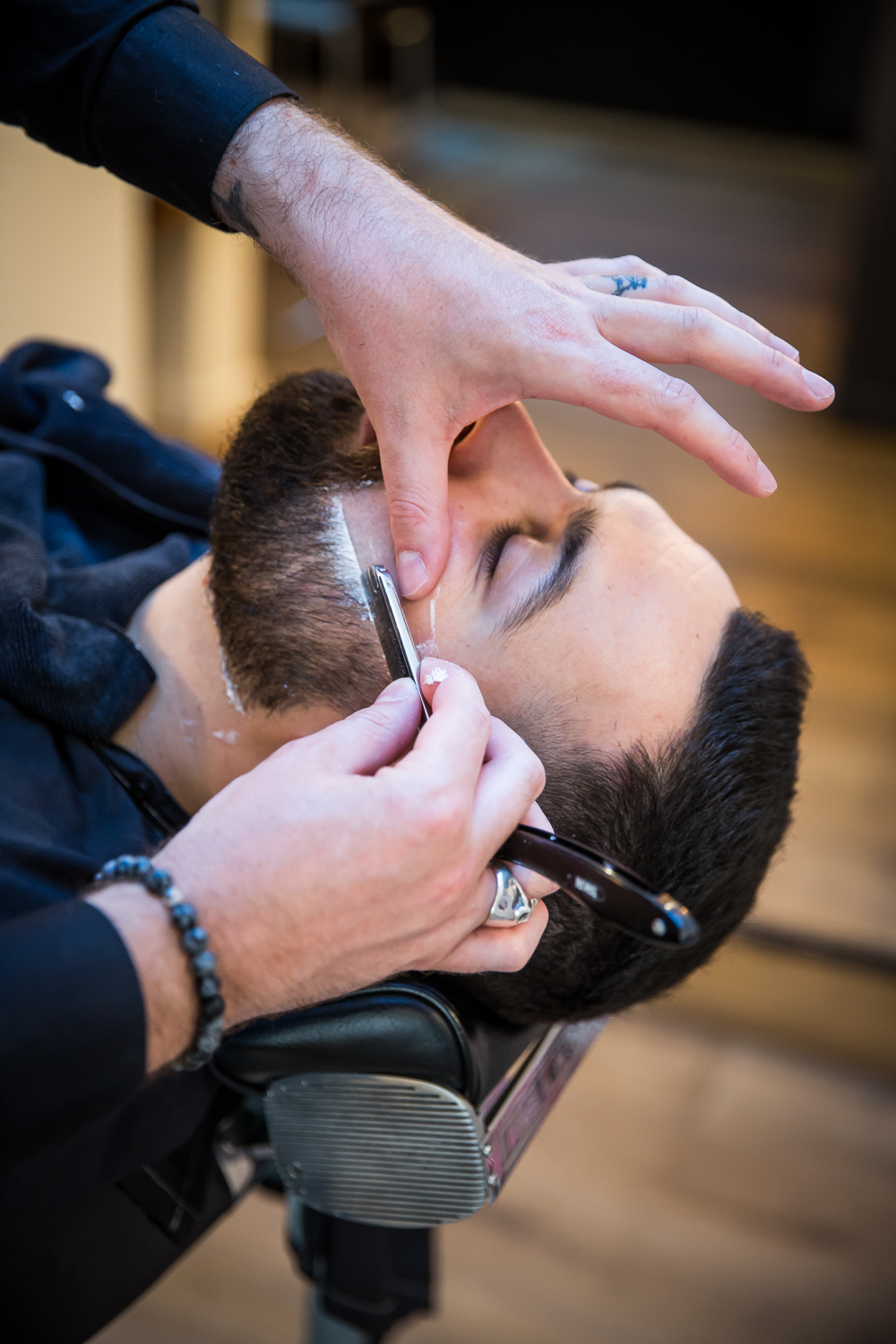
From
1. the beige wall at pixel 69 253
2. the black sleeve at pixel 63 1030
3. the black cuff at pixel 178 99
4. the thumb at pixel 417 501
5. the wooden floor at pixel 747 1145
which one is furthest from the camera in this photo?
the beige wall at pixel 69 253

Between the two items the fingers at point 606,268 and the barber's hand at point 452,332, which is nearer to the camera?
the barber's hand at point 452,332

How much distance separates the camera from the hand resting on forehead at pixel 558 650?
1071mm

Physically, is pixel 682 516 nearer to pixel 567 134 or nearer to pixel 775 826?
pixel 775 826

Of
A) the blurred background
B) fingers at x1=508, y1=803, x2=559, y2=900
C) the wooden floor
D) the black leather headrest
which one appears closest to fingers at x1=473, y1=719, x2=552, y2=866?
fingers at x1=508, y1=803, x2=559, y2=900

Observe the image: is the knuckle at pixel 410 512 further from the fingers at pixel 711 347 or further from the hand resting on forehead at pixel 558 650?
the fingers at pixel 711 347

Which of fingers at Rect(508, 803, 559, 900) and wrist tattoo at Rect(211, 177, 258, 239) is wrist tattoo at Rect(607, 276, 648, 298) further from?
fingers at Rect(508, 803, 559, 900)

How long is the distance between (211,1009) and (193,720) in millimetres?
500

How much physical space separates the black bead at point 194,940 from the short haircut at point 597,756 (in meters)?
0.38

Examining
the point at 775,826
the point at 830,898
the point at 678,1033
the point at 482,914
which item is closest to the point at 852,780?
the point at 830,898

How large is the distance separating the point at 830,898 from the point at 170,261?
8.42 feet

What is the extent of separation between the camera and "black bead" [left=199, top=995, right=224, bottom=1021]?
0.75 m

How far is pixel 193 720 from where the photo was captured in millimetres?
1208

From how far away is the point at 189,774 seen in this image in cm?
122

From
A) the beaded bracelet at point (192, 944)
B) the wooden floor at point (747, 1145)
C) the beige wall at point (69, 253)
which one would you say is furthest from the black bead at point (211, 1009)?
the beige wall at point (69, 253)
